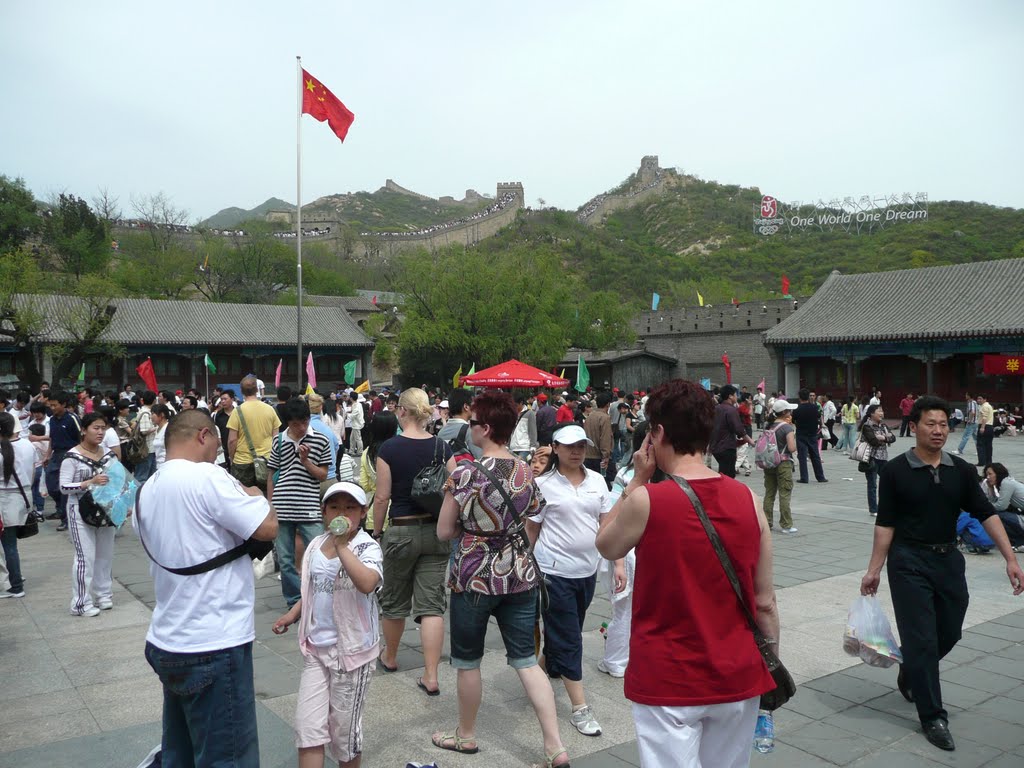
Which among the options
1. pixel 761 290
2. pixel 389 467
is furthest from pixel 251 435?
pixel 761 290

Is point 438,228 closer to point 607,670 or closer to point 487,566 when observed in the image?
point 607,670

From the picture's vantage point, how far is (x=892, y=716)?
4.14 meters


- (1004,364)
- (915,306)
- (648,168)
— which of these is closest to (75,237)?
(915,306)

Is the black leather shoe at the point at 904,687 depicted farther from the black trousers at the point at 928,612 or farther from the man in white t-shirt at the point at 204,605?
the man in white t-shirt at the point at 204,605

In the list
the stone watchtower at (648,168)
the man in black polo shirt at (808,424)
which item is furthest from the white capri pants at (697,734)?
the stone watchtower at (648,168)

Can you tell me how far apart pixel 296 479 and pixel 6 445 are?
2460mm

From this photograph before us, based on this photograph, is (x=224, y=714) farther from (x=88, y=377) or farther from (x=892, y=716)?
(x=88, y=377)

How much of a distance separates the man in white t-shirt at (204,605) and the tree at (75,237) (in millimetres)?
56819

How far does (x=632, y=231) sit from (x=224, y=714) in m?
103

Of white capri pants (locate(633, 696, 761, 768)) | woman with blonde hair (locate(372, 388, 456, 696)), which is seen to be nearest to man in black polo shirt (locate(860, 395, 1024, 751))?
white capri pants (locate(633, 696, 761, 768))

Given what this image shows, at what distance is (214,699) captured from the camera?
2738 mm

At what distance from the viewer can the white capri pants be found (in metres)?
Result: 2.38

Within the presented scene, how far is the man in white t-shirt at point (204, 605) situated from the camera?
2727 millimetres

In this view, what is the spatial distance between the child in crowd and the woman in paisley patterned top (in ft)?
1.60
